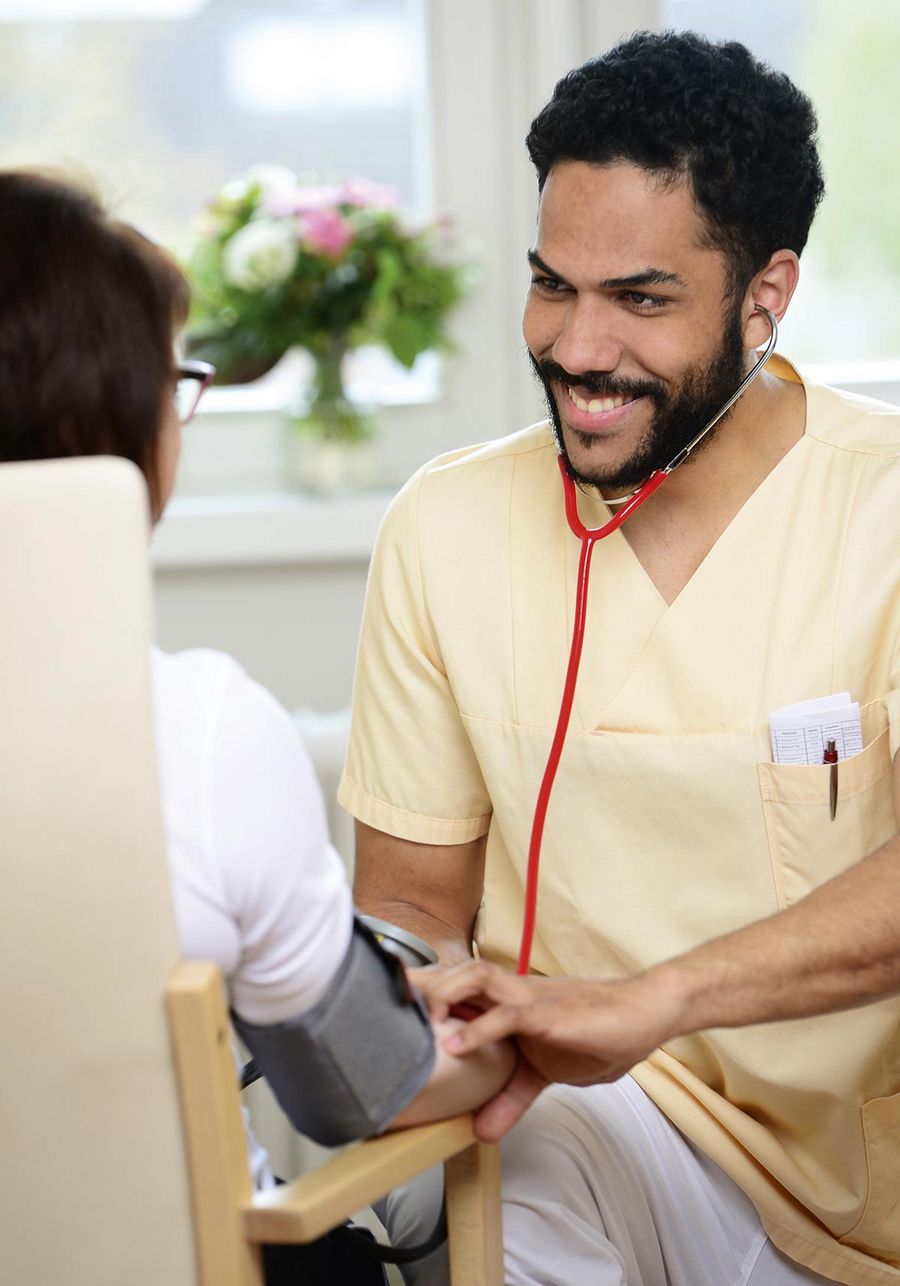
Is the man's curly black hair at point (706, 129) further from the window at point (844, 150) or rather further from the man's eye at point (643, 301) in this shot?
the window at point (844, 150)

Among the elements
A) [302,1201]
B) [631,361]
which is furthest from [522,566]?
[302,1201]

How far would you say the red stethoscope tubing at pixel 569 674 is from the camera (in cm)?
124

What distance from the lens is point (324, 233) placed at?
2092 mm

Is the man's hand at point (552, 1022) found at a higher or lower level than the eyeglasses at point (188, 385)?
lower

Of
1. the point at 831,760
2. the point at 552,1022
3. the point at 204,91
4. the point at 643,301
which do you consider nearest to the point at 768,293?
the point at 643,301

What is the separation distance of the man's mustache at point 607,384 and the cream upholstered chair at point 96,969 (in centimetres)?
68

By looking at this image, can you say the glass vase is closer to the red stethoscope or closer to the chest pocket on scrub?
the red stethoscope

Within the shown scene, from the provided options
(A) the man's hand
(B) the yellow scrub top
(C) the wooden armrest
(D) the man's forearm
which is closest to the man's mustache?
(B) the yellow scrub top

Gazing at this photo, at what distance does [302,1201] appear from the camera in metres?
0.86

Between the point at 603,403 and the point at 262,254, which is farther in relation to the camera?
the point at 262,254

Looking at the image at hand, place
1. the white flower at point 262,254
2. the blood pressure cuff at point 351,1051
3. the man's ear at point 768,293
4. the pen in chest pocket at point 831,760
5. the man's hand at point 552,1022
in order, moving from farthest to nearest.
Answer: the white flower at point 262,254, the man's ear at point 768,293, the pen in chest pocket at point 831,760, the man's hand at point 552,1022, the blood pressure cuff at point 351,1051

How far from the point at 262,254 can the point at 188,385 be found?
1.17m

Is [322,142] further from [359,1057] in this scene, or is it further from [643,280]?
[359,1057]

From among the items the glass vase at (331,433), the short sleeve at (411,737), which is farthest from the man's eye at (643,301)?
the glass vase at (331,433)
